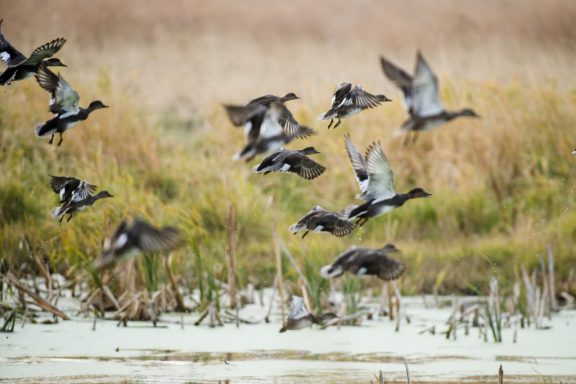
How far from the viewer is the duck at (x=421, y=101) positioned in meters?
6.96

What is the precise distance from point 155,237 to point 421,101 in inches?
68.5

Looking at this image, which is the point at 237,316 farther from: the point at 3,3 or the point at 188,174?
the point at 3,3

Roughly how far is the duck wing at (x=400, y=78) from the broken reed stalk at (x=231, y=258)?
2.61 m

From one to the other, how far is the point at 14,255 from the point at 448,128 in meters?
5.72

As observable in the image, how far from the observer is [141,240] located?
21.2 feet

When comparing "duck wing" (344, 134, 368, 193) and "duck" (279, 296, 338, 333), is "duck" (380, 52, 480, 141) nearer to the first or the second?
"duck wing" (344, 134, 368, 193)

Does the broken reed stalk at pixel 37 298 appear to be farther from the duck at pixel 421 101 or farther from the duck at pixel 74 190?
the duck at pixel 421 101

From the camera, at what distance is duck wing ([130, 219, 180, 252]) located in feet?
20.9

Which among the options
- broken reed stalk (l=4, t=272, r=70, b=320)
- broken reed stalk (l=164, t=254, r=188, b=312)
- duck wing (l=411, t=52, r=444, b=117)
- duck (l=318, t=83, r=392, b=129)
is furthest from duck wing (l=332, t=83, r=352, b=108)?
broken reed stalk (l=4, t=272, r=70, b=320)

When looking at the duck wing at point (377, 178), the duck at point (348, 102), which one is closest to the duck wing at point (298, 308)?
the duck wing at point (377, 178)

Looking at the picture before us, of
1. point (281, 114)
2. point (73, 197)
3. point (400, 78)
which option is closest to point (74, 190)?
point (73, 197)

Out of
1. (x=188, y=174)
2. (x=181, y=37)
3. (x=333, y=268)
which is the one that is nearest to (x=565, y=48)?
(x=181, y=37)

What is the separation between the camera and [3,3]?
26531 millimetres

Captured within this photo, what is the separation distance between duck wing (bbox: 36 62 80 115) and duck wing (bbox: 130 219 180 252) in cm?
138
